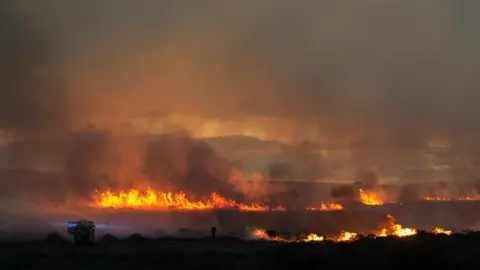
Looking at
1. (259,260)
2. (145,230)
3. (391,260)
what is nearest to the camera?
(391,260)

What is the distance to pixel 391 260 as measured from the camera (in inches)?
2451

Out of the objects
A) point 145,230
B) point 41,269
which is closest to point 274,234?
point 145,230

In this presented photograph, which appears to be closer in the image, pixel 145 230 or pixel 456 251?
pixel 456 251

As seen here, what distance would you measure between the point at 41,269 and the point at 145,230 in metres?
105

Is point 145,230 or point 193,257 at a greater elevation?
point 145,230

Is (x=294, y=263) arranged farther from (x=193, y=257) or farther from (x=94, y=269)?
(x=94, y=269)

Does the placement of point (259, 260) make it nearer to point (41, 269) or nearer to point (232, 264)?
point (232, 264)

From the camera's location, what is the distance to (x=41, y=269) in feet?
209

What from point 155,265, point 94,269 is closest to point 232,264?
point 155,265

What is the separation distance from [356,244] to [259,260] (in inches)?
479

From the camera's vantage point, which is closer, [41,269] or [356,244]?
[41,269]

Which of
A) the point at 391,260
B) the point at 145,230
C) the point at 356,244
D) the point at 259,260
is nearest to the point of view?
the point at 391,260

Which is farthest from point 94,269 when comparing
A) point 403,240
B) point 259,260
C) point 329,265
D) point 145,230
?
point 145,230

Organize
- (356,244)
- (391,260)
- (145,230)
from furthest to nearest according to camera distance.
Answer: (145,230)
(356,244)
(391,260)
